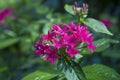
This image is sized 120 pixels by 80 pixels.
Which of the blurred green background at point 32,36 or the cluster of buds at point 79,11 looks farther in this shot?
the blurred green background at point 32,36

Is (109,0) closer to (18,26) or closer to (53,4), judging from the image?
(53,4)

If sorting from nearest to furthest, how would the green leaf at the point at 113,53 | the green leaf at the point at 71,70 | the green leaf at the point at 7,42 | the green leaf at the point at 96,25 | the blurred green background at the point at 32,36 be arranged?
the green leaf at the point at 71,70, the green leaf at the point at 96,25, the green leaf at the point at 113,53, the blurred green background at the point at 32,36, the green leaf at the point at 7,42

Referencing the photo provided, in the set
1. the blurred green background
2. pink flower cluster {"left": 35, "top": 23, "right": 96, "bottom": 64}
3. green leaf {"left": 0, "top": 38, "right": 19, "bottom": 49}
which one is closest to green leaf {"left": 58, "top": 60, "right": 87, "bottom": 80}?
pink flower cluster {"left": 35, "top": 23, "right": 96, "bottom": 64}

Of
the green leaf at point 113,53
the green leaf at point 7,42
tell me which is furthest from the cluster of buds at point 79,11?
the green leaf at point 7,42

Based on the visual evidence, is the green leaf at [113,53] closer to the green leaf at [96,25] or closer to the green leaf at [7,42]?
the green leaf at [96,25]

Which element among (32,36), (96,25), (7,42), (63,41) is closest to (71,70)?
(63,41)

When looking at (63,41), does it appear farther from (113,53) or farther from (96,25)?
(113,53)

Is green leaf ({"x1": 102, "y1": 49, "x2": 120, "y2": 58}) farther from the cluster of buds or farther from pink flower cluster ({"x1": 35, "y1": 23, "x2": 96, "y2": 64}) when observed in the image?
pink flower cluster ({"x1": 35, "y1": 23, "x2": 96, "y2": 64})
